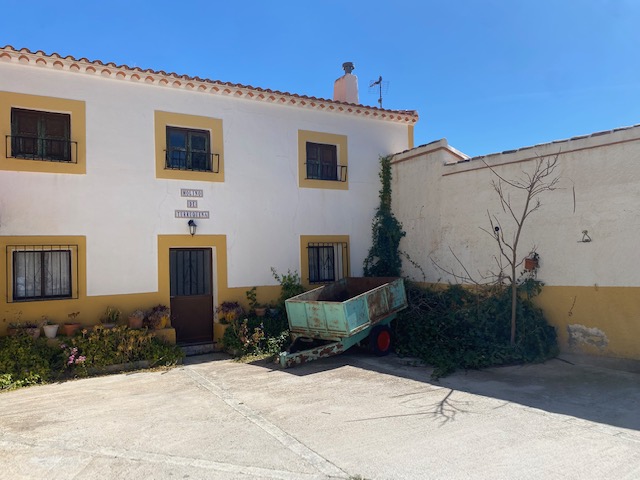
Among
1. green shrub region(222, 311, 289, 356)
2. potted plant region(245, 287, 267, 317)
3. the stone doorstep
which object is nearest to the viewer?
green shrub region(222, 311, 289, 356)

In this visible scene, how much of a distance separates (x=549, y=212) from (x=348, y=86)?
6.80 meters

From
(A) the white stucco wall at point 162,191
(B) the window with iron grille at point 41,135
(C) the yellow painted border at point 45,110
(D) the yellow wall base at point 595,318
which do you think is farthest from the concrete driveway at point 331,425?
(B) the window with iron grille at point 41,135

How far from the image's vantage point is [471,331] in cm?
898

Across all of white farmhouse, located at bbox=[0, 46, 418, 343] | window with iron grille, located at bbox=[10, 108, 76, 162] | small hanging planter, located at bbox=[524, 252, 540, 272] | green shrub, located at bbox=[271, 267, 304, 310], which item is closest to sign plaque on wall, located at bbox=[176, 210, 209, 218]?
white farmhouse, located at bbox=[0, 46, 418, 343]

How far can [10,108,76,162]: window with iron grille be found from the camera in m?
8.78

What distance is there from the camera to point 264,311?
415 inches

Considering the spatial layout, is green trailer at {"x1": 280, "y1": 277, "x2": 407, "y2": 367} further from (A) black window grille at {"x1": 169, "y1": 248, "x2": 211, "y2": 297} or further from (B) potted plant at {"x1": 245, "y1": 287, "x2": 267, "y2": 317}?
(A) black window grille at {"x1": 169, "y1": 248, "x2": 211, "y2": 297}

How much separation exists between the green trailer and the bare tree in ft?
7.17

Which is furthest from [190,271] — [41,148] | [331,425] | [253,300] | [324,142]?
[331,425]

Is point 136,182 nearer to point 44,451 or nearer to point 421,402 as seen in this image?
point 44,451

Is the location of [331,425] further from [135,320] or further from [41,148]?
[41,148]

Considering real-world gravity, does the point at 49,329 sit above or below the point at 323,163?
below

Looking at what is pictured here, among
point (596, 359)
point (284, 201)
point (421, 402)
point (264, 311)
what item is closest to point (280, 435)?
point (421, 402)

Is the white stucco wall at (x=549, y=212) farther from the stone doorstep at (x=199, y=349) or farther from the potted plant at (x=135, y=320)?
the potted plant at (x=135, y=320)
